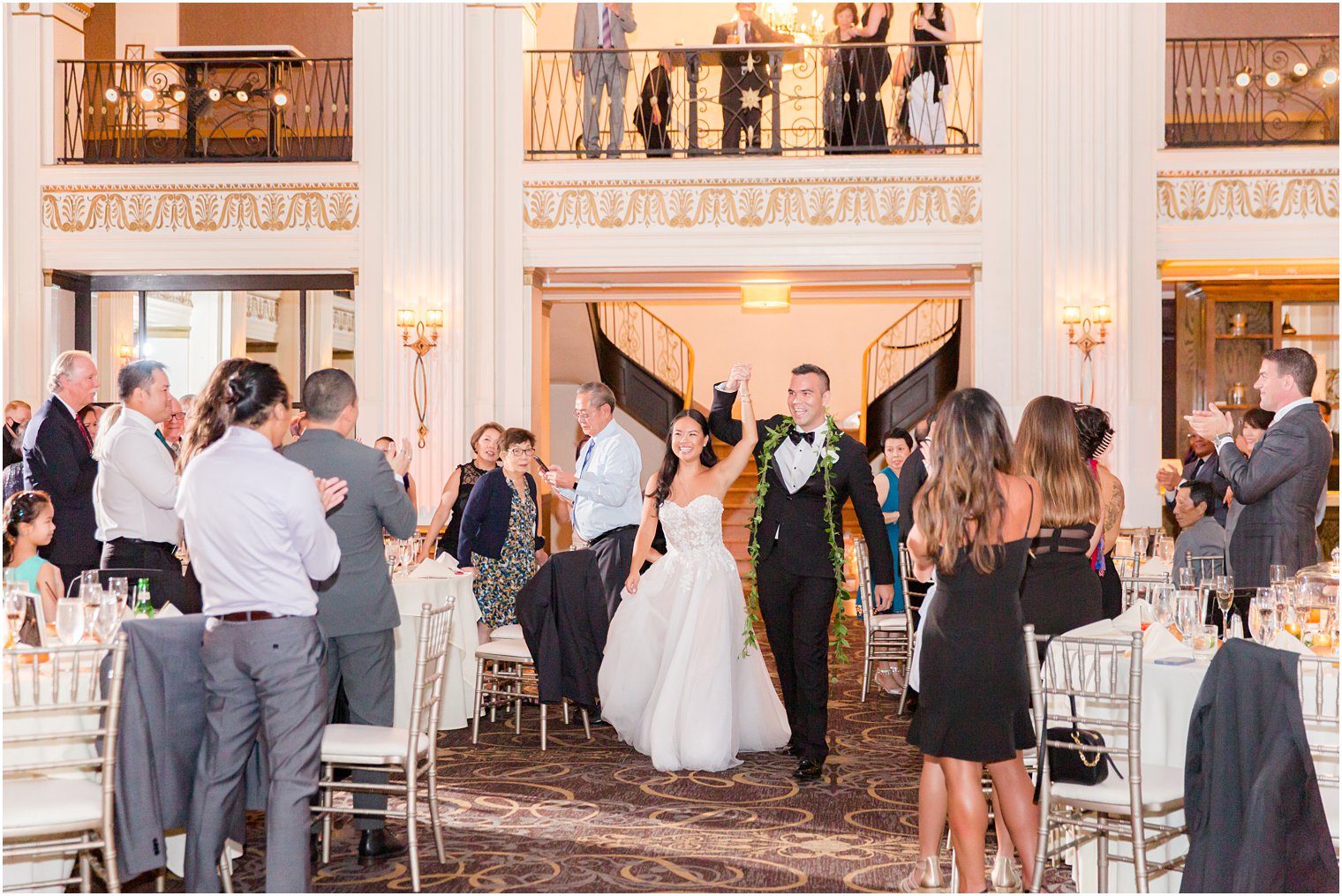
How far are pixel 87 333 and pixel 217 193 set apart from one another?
1.92 metres

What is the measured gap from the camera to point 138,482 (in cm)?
501

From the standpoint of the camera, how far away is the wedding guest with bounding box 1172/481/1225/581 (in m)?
6.95

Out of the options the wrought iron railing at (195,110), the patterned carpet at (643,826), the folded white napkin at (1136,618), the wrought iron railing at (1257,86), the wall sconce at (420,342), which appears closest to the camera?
the patterned carpet at (643,826)

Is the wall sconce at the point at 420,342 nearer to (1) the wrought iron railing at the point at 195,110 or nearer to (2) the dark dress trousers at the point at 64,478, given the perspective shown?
(1) the wrought iron railing at the point at 195,110

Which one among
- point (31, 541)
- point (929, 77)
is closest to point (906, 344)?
point (929, 77)

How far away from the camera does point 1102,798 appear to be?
141 inches

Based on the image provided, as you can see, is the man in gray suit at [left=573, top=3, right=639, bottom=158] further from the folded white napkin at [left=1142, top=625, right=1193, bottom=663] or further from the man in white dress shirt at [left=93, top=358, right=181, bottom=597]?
the folded white napkin at [left=1142, top=625, right=1193, bottom=663]

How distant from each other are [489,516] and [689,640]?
1677 mm

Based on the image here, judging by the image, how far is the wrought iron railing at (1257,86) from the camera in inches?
428

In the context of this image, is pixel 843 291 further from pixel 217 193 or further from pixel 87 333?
pixel 87 333

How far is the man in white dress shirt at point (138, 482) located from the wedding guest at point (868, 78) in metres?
7.21

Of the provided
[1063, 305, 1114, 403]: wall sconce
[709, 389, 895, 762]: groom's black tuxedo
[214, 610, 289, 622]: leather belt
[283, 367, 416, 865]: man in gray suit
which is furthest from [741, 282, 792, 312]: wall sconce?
[214, 610, 289, 622]: leather belt

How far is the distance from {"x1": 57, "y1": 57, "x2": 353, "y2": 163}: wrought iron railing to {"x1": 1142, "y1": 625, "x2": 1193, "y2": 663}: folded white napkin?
325 inches

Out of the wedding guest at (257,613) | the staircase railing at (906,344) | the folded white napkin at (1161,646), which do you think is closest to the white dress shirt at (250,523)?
the wedding guest at (257,613)
